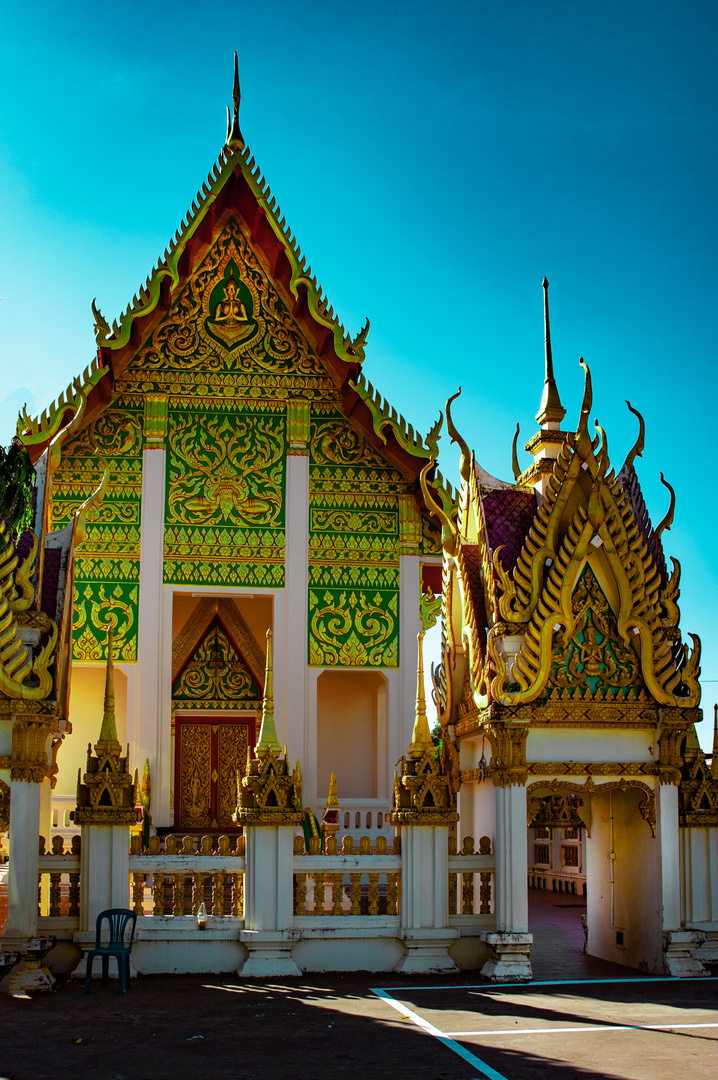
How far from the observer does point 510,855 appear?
859 centimetres

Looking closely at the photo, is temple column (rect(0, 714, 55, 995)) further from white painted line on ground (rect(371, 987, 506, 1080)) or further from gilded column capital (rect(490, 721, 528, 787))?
gilded column capital (rect(490, 721, 528, 787))

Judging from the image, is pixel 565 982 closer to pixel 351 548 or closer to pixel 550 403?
pixel 550 403

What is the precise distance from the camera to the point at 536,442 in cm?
1075

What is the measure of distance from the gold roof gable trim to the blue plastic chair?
3.08 meters

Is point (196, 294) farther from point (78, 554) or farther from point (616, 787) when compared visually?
point (616, 787)

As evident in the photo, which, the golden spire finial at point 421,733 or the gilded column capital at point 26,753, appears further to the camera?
the golden spire finial at point 421,733

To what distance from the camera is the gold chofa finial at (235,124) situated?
14695mm

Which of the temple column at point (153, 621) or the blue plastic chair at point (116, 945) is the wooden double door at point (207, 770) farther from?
the blue plastic chair at point (116, 945)

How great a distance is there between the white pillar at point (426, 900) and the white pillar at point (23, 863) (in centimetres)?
264

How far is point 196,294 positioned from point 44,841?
8.05m

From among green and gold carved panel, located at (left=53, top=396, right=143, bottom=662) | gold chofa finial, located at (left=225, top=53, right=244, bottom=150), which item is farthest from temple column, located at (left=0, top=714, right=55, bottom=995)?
gold chofa finial, located at (left=225, top=53, right=244, bottom=150)

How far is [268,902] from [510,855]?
1790 mm

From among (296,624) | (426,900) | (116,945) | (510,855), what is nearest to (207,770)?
(296,624)

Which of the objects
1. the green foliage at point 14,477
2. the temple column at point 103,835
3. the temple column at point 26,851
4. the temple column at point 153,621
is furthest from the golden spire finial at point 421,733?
the temple column at point 153,621
